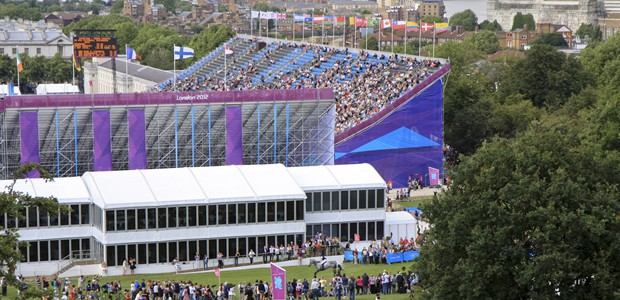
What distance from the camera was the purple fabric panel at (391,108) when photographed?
75525mm

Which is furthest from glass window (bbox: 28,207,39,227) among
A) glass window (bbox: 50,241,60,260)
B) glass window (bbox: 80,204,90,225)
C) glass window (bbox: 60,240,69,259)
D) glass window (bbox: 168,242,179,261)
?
glass window (bbox: 168,242,179,261)

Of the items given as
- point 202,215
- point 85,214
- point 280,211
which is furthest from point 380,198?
point 85,214

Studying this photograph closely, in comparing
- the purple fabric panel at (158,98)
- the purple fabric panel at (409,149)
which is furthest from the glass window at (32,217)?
the purple fabric panel at (409,149)

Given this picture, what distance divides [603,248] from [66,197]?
2777 centimetres

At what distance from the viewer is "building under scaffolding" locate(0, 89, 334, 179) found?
6606 centimetres

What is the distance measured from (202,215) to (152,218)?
2.34 m

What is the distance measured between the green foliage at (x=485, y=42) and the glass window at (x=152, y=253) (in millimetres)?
122435

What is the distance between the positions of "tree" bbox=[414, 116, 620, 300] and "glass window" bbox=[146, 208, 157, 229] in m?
18.9

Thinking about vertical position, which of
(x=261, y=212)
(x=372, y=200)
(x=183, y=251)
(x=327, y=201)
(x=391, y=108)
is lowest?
(x=183, y=251)

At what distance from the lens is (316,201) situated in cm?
5950

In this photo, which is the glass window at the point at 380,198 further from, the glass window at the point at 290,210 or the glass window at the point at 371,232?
the glass window at the point at 290,210

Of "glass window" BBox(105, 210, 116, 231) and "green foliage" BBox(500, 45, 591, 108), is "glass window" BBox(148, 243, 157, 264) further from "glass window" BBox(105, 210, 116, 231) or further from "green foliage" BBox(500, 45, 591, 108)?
"green foliage" BBox(500, 45, 591, 108)

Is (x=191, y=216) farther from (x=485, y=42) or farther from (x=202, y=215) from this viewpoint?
(x=485, y=42)

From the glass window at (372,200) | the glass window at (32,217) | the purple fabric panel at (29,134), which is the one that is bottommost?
the glass window at (372,200)
